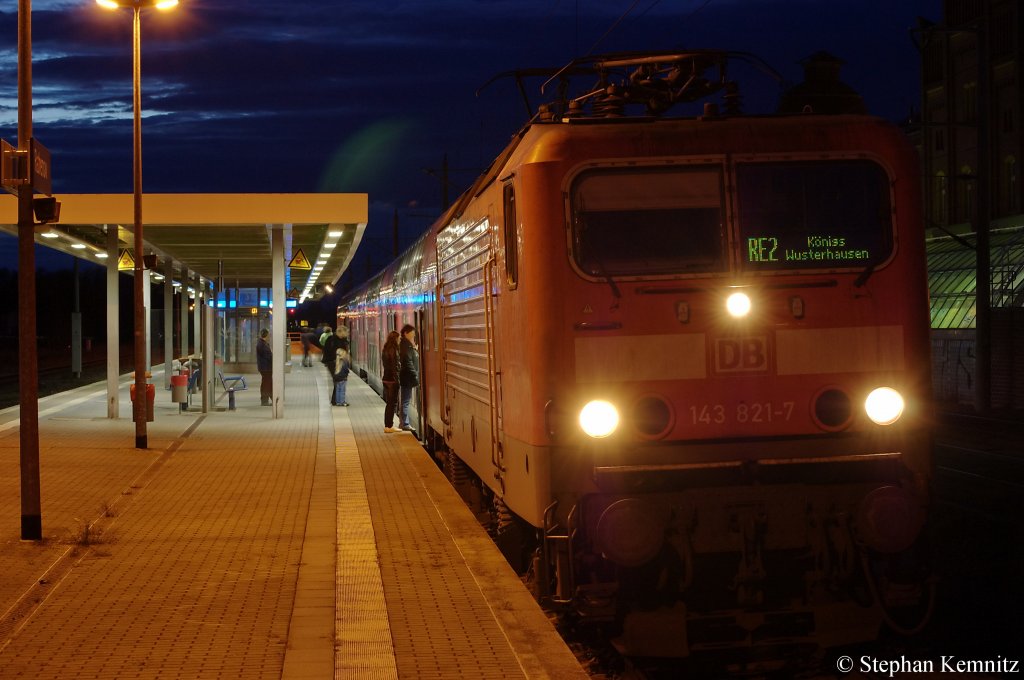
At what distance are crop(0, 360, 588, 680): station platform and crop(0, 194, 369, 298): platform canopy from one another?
Answer: 5.35 metres

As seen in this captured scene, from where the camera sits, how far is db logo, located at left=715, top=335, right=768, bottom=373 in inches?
270

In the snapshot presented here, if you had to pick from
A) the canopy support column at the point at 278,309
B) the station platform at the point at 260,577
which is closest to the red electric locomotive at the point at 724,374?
the station platform at the point at 260,577

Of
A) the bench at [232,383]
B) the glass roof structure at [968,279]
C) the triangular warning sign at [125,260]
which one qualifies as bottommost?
the bench at [232,383]

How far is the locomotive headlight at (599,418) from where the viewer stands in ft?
22.1

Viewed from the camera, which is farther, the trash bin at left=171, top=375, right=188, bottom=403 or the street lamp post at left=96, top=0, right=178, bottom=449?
the trash bin at left=171, top=375, right=188, bottom=403

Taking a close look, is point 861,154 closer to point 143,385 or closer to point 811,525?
point 811,525

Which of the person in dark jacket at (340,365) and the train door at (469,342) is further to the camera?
the person in dark jacket at (340,365)

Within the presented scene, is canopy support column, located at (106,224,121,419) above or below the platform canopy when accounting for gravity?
below

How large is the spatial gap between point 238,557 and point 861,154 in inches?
210

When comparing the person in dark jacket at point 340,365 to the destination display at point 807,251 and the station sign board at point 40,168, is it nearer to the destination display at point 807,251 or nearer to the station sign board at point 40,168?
the station sign board at point 40,168

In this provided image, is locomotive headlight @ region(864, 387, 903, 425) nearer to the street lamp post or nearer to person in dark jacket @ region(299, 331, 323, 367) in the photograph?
the street lamp post

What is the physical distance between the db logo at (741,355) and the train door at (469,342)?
6.56ft

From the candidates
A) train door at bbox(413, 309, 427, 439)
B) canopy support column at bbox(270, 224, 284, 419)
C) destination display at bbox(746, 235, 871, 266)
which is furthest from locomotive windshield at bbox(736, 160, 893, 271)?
canopy support column at bbox(270, 224, 284, 419)

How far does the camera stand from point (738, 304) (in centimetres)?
682
